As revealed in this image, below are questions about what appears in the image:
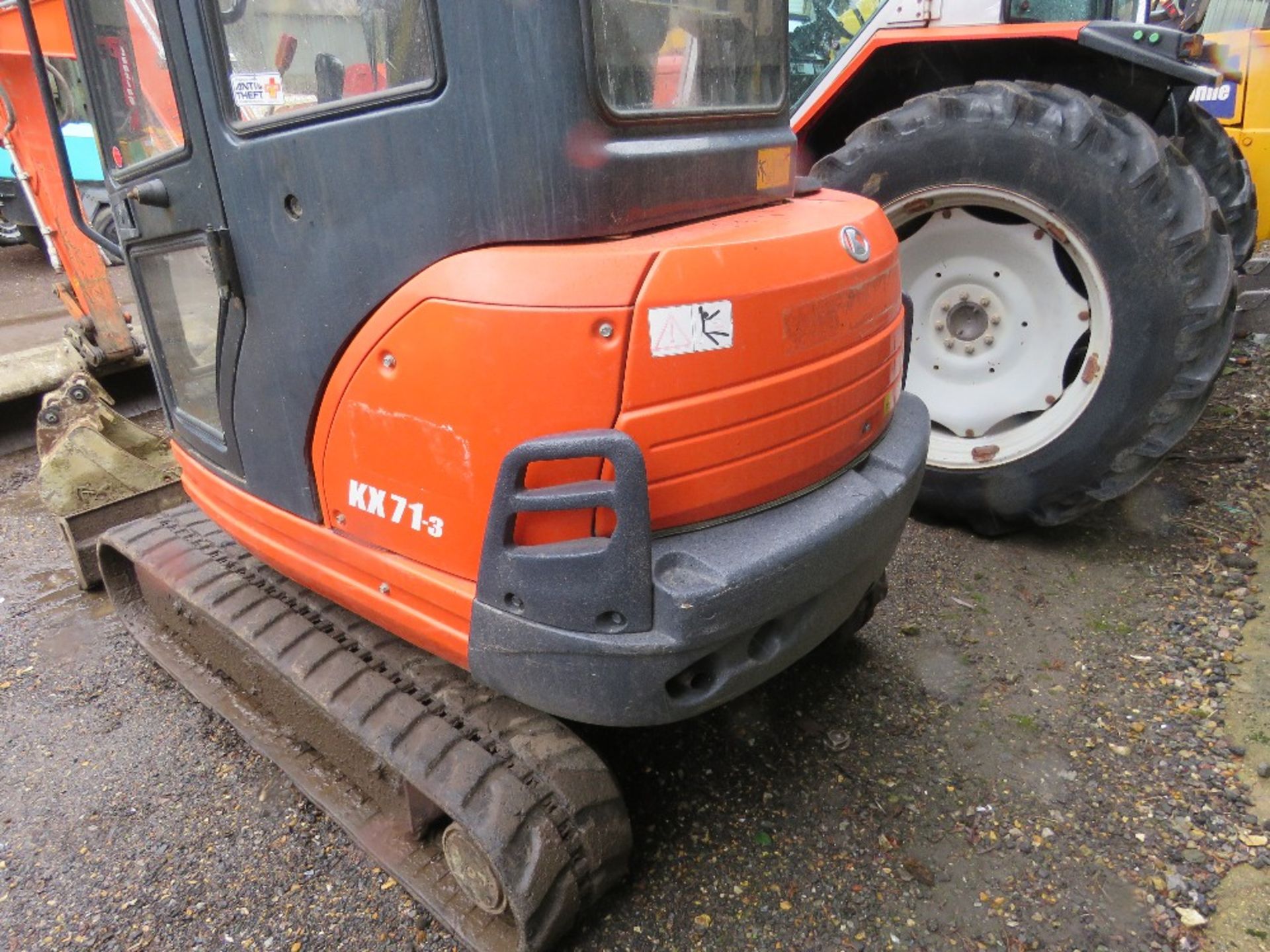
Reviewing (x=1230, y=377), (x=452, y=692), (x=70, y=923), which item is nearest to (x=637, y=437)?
(x=452, y=692)

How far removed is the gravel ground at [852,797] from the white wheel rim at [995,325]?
516mm

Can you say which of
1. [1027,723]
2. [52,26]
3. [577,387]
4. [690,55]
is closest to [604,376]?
[577,387]

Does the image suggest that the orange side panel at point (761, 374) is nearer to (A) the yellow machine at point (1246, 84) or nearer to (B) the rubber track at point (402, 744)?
(B) the rubber track at point (402, 744)

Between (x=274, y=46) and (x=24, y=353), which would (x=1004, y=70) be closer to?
(x=274, y=46)

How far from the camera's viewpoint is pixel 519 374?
59.2 inches

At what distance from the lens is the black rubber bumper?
1532 millimetres

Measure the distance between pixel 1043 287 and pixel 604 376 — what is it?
219 cm

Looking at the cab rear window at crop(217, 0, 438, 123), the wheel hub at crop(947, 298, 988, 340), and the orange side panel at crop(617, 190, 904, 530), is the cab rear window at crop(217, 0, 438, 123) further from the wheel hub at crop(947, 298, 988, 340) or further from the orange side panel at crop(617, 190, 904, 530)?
the wheel hub at crop(947, 298, 988, 340)

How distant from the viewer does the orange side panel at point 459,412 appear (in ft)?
4.86

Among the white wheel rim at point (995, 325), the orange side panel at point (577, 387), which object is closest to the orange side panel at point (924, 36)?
the white wheel rim at point (995, 325)

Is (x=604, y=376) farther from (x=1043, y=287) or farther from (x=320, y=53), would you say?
(x=1043, y=287)

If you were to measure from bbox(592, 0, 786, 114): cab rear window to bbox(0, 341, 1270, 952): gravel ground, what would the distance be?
1574 mm

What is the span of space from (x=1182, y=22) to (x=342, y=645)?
3674 millimetres

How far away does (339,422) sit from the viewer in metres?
1.77
